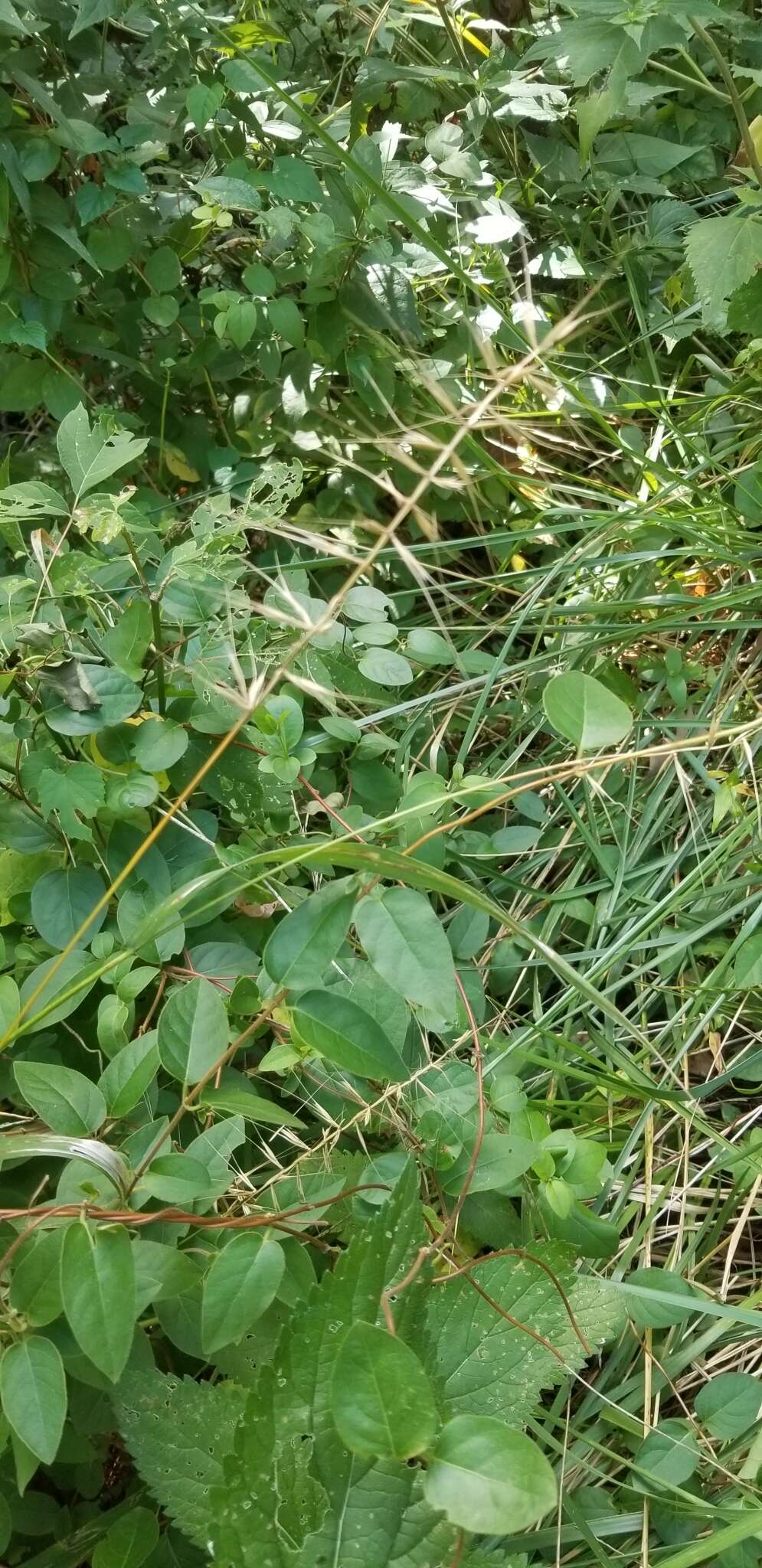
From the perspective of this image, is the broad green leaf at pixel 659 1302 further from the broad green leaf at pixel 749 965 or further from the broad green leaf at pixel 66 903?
the broad green leaf at pixel 66 903

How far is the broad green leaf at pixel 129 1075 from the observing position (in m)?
0.80

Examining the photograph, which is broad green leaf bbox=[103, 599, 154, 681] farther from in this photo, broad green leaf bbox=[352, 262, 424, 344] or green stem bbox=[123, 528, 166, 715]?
broad green leaf bbox=[352, 262, 424, 344]

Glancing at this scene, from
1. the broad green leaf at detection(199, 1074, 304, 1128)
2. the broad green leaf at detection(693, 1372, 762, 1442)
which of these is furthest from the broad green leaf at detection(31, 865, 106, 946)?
the broad green leaf at detection(693, 1372, 762, 1442)

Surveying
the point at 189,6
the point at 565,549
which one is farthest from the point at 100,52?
the point at 565,549

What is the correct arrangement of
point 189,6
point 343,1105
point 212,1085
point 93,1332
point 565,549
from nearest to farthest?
1. point 93,1332
2. point 212,1085
3. point 343,1105
4. point 189,6
5. point 565,549

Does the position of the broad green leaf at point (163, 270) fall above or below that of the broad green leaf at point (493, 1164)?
above

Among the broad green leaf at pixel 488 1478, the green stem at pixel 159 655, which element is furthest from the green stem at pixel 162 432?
the broad green leaf at pixel 488 1478

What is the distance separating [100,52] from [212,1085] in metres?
1.42

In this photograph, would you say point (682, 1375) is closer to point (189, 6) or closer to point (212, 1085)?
point (212, 1085)

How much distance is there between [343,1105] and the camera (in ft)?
3.33

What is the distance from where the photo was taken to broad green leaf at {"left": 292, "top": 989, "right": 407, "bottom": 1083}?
2.43 feet

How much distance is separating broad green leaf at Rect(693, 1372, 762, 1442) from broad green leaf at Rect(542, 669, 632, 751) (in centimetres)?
66

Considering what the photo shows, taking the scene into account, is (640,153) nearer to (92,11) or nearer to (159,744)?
(92,11)

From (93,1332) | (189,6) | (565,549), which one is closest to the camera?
(93,1332)
